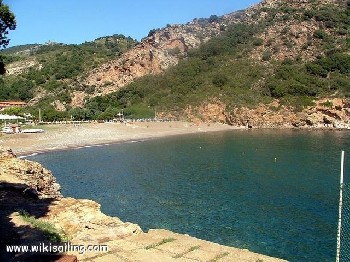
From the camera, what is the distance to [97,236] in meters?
14.0

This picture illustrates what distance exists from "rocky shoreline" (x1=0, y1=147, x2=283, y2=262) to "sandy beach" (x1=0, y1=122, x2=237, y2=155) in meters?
45.5

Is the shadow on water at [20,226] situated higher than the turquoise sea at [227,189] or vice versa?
the shadow on water at [20,226]

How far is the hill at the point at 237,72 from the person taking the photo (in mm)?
105750

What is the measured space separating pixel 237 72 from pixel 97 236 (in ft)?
355

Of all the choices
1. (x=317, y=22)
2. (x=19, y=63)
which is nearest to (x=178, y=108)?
(x=317, y=22)

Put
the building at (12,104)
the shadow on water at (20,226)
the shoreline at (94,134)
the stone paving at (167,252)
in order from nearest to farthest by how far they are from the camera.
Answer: the shadow on water at (20,226) < the stone paving at (167,252) < the shoreline at (94,134) < the building at (12,104)

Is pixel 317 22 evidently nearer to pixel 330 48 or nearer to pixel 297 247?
pixel 330 48

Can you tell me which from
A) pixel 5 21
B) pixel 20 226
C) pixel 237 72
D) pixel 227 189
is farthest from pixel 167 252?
pixel 237 72

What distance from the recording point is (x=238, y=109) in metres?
107

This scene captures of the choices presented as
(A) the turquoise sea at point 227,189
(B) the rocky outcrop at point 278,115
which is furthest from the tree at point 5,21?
(B) the rocky outcrop at point 278,115

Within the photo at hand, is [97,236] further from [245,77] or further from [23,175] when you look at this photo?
[245,77]

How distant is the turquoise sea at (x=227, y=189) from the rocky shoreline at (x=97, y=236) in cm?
787

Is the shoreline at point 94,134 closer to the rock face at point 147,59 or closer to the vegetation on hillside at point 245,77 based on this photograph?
the vegetation on hillside at point 245,77

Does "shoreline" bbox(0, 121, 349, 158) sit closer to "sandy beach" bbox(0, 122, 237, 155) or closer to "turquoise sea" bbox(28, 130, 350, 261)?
"sandy beach" bbox(0, 122, 237, 155)
